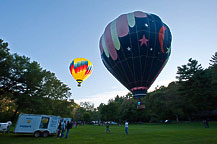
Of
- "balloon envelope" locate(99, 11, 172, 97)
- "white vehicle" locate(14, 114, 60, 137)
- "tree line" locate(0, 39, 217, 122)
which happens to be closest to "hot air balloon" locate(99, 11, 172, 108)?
"balloon envelope" locate(99, 11, 172, 97)

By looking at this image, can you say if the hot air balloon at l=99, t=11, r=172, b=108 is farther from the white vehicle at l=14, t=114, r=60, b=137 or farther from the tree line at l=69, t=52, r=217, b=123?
the tree line at l=69, t=52, r=217, b=123

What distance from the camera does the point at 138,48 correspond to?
18.9 m

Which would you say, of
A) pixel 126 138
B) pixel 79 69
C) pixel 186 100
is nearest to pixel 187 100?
pixel 186 100

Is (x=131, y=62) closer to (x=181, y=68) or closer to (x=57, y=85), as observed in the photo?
(x=57, y=85)

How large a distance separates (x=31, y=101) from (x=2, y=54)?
8.42m

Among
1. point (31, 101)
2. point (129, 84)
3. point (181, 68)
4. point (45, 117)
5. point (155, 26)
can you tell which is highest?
point (181, 68)

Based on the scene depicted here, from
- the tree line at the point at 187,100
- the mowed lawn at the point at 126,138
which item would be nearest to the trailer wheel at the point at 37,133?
the mowed lawn at the point at 126,138

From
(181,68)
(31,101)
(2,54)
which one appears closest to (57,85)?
(31,101)

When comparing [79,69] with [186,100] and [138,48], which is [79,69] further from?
[186,100]

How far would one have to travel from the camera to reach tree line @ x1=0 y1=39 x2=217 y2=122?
19.5 meters

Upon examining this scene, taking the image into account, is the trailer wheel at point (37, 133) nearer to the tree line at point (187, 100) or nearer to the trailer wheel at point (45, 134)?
the trailer wheel at point (45, 134)

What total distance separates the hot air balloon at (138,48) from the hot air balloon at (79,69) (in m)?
10.00

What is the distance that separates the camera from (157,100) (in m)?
52.8

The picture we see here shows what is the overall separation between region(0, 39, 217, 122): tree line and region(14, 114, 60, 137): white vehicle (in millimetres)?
5666
